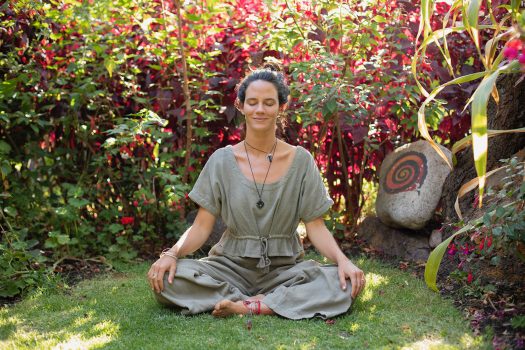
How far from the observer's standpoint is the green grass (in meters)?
2.89

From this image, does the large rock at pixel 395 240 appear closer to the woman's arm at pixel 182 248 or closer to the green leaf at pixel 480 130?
the woman's arm at pixel 182 248

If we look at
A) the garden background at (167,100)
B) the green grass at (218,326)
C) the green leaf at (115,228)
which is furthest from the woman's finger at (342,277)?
the green leaf at (115,228)

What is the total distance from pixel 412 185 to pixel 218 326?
1889 mm

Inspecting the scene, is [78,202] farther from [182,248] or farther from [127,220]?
[182,248]

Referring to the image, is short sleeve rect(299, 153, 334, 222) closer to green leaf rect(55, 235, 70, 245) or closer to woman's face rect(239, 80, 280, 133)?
woman's face rect(239, 80, 280, 133)

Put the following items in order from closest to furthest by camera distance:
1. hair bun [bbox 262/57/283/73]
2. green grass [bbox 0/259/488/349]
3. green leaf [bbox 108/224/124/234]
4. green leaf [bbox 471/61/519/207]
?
green leaf [bbox 471/61/519/207] → green grass [bbox 0/259/488/349] → hair bun [bbox 262/57/283/73] → green leaf [bbox 108/224/124/234]

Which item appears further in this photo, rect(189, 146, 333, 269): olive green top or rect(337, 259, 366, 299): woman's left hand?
rect(189, 146, 333, 269): olive green top

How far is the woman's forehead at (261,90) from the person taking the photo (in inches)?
135

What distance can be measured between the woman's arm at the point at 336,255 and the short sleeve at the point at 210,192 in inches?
19.5

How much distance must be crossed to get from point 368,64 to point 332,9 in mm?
418

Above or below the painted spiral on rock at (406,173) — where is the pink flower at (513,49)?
above

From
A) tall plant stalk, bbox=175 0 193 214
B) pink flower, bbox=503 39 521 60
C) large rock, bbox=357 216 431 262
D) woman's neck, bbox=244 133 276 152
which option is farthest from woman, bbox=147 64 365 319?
pink flower, bbox=503 39 521 60

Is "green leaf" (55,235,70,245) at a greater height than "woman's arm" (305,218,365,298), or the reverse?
"woman's arm" (305,218,365,298)

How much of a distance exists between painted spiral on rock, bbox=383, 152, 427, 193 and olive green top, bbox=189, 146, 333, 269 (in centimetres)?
108
